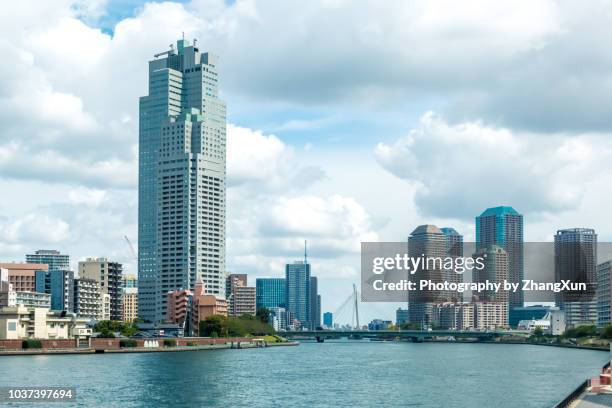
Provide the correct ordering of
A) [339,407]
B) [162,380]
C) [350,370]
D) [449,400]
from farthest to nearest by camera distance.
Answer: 1. [350,370]
2. [162,380]
3. [449,400]
4. [339,407]

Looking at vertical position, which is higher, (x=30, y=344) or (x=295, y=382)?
(x=30, y=344)

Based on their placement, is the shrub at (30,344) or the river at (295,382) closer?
the river at (295,382)

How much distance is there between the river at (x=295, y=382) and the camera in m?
97.4

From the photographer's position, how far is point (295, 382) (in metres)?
123

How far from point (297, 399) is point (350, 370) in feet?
173

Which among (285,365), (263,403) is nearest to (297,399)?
(263,403)

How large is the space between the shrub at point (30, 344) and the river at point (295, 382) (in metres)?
20.5

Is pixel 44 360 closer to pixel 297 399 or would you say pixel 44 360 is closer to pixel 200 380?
pixel 200 380

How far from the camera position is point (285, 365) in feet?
545

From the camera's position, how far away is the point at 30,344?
19262cm

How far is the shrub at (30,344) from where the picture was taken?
629 ft

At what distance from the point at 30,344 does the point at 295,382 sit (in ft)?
292

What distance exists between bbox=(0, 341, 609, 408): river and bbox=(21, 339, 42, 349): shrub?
807 inches

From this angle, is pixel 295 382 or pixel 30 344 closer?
pixel 295 382
